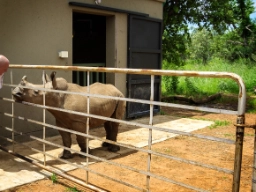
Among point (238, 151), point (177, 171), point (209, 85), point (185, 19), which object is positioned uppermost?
point (185, 19)

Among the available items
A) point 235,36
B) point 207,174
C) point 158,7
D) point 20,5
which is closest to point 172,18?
point 158,7

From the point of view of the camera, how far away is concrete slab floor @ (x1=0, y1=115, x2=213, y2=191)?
4046 millimetres

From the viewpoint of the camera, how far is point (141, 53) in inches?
308

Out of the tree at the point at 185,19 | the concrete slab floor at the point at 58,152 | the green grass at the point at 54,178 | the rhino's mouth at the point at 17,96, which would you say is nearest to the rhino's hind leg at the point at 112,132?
the concrete slab floor at the point at 58,152

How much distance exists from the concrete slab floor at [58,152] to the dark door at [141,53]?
1.73 ft

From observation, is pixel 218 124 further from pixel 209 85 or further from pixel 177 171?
pixel 209 85

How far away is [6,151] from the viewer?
16.1ft

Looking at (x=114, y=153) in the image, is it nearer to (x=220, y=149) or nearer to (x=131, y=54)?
(x=220, y=149)

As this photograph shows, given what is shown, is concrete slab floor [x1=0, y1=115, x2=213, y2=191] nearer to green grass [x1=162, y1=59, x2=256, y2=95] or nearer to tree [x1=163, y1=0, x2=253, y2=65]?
tree [x1=163, y1=0, x2=253, y2=65]

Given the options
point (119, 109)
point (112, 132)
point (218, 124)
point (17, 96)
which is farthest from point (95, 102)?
point (218, 124)

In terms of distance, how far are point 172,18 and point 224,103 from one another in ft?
12.2

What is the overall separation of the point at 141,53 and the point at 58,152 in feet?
12.0

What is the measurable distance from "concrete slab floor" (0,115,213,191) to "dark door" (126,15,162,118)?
0.53 metres

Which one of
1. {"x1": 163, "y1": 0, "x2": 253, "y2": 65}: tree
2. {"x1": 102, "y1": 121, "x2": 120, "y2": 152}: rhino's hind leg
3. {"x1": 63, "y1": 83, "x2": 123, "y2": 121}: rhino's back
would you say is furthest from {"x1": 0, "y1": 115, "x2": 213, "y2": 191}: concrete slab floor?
{"x1": 163, "y1": 0, "x2": 253, "y2": 65}: tree
